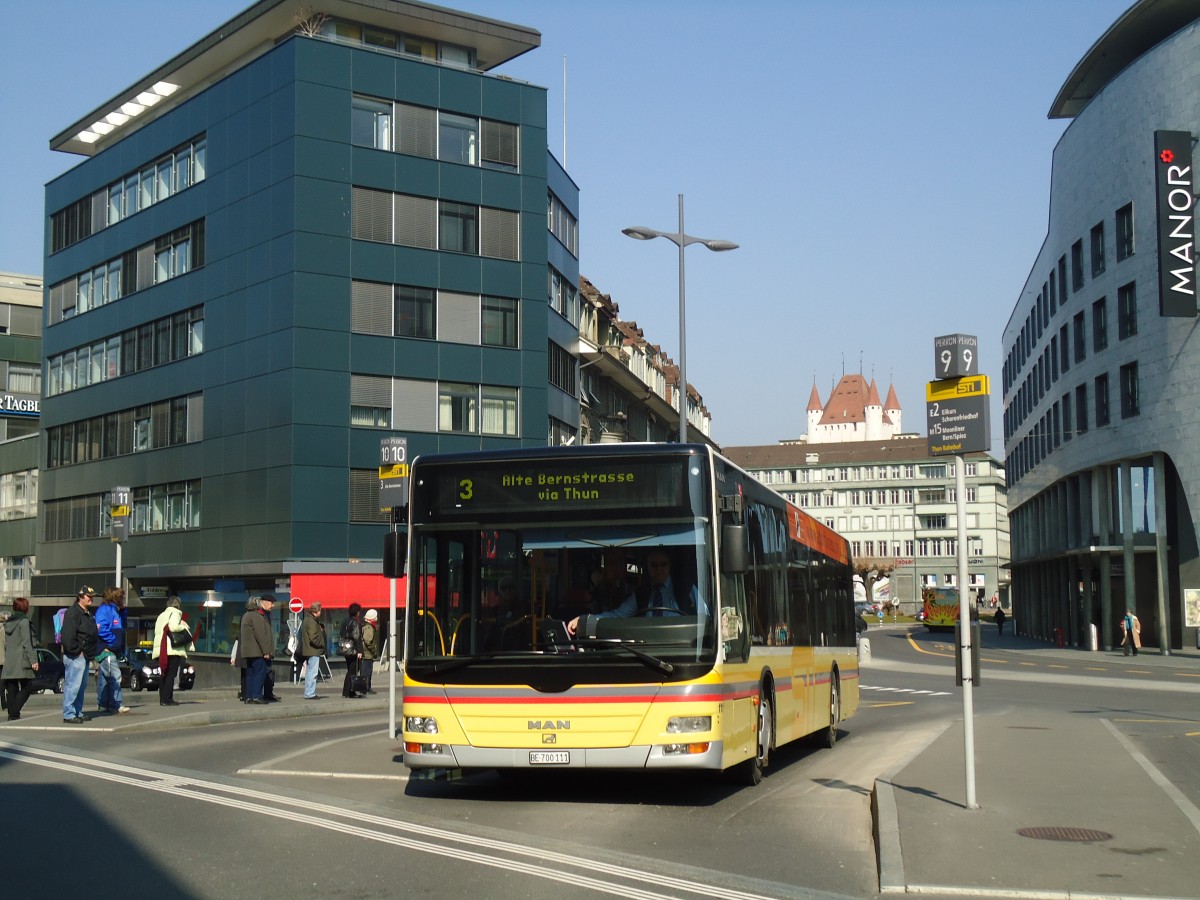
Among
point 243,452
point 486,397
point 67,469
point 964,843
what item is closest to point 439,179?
point 486,397

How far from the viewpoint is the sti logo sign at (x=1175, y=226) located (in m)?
49.4

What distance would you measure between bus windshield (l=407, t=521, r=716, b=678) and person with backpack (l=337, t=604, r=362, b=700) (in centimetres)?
1592

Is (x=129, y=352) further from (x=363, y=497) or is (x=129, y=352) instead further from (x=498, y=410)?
(x=498, y=410)

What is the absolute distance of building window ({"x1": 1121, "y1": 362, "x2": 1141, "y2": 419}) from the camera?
181 feet

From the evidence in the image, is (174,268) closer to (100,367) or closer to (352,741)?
(100,367)

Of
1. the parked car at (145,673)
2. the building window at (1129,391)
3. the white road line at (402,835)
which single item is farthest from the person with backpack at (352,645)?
the building window at (1129,391)

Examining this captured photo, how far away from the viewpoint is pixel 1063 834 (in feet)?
32.4

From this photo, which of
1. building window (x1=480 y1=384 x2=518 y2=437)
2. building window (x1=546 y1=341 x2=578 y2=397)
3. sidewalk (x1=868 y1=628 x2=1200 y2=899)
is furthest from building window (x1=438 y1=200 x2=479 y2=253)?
sidewalk (x1=868 y1=628 x2=1200 y2=899)

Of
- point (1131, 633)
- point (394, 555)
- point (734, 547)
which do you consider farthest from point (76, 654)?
point (1131, 633)

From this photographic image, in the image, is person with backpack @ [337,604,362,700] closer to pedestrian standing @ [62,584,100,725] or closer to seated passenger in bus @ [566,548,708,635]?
pedestrian standing @ [62,584,100,725]

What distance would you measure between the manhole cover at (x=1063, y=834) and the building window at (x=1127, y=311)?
47.9m

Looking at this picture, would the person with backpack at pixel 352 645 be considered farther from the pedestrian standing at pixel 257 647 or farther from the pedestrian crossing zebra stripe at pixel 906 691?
the pedestrian crossing zebra stripe at pixel 906 691

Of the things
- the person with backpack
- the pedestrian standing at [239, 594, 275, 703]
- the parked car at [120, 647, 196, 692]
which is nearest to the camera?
the pedestrian standing at [239, 594, 275, 703]

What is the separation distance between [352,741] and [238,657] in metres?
7.31
